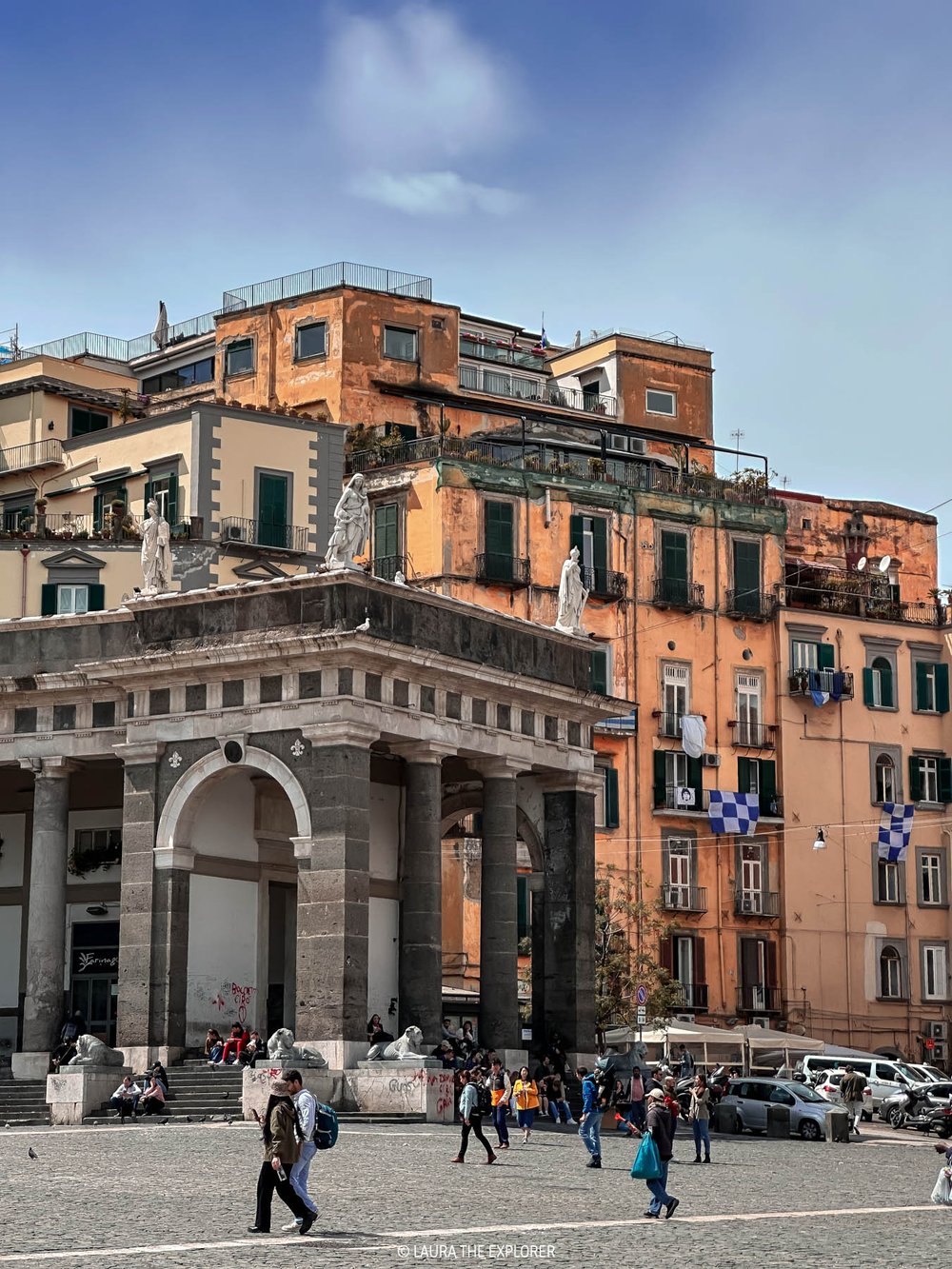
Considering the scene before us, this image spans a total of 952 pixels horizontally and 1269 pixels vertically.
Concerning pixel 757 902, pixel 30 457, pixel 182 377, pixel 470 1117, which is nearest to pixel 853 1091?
pixel 757 902

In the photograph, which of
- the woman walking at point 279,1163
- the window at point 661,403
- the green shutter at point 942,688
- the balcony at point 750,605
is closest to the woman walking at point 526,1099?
the woman walking at point 279,1163

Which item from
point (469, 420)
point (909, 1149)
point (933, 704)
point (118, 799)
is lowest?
point (909, 1149)

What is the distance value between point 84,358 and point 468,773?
3733 centimetres

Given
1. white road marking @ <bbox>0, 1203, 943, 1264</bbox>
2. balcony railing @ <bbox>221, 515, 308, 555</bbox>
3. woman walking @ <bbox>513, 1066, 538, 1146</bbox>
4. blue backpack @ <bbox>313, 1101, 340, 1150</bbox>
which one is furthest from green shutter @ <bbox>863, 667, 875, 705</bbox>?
blue backpack @ <bbox>313, 1101, 340, 1150</bbox>

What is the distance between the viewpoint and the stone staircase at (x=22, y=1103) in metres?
44.7

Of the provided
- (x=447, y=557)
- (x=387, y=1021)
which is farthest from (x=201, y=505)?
(x=387, y=1021)

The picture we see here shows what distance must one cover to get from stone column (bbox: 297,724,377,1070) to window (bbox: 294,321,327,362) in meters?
34.8

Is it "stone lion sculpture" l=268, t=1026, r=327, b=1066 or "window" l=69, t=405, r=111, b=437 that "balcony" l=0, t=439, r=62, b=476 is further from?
"stone lion sculpture" l=268, t=1026, r=327, b=1066

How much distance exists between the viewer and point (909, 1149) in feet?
154

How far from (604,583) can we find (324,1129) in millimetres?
48952

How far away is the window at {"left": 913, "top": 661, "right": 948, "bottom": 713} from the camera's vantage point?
78.8 meters

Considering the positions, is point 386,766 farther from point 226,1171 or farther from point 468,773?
point 226,1171

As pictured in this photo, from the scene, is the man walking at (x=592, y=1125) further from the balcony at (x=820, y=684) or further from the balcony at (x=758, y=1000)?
the balcony at (x=820, y=684)

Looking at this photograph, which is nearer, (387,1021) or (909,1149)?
(909,1149)
